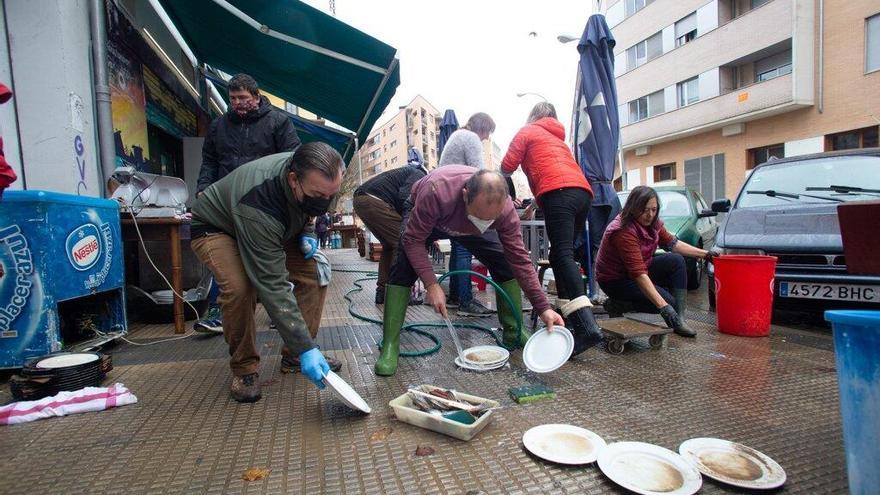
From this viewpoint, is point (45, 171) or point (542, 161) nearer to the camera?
point (542, 161)

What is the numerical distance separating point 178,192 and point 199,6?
8.99ft

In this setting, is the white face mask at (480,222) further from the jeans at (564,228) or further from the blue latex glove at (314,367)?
the blue latex glove at (314,367)

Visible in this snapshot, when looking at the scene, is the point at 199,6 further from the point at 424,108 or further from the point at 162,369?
the point at 424,108

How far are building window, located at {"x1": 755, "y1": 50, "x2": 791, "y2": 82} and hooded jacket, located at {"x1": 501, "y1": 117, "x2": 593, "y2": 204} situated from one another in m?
17.6

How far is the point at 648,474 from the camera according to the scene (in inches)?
61.9

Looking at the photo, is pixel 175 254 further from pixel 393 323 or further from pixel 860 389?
pixel 860 389

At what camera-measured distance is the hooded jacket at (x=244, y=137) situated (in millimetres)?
3342

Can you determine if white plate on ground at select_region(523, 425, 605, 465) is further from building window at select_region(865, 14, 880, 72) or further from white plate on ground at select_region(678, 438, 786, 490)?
building window at select_region(865, 14, 880, 72)

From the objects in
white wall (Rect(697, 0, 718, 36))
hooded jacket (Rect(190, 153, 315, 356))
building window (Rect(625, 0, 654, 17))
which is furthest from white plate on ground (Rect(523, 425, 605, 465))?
building window (Rect(625, 0, 654, 17))

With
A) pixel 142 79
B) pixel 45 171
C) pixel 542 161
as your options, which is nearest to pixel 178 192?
pixel 45 171

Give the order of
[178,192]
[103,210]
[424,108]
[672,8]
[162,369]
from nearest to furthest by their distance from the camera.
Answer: [162,369]
[103,210]
[178,192]
[672,8]
[424,108]

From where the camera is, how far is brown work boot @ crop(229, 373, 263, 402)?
2.32 meters

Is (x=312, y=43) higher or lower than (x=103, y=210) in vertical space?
higher

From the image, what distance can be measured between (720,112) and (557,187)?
1874cm
